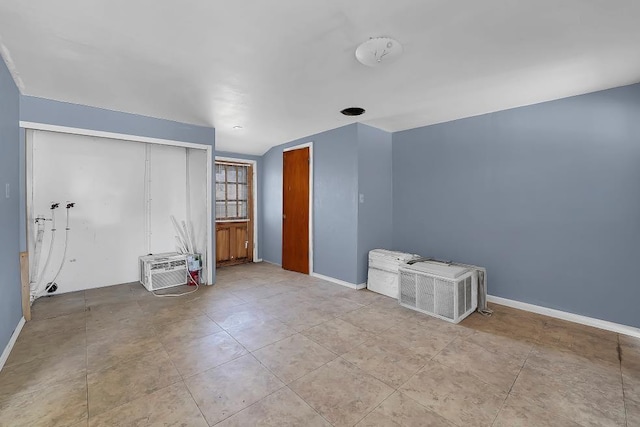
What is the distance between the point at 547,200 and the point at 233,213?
516 cm

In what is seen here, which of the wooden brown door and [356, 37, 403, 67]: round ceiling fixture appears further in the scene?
the wooden brown door

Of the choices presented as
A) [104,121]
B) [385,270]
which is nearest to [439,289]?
[385,270]

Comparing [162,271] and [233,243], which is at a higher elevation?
[233,243]

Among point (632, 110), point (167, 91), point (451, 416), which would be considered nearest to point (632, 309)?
point (632, 110)

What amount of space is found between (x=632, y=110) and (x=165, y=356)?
481cm

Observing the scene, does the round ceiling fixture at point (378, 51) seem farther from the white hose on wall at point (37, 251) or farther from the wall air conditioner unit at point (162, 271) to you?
the white hose on wall at point (37, 251)

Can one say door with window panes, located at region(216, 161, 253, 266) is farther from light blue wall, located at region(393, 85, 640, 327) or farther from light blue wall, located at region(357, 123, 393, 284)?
light blue wall, located at region(393, 85, 640, 327)

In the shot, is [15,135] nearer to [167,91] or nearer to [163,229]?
[167,91]

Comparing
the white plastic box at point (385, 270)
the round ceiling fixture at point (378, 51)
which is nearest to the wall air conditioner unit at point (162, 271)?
the white plastic box at point (385, 270)

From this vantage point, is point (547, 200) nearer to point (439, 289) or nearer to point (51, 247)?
point (439, 289)

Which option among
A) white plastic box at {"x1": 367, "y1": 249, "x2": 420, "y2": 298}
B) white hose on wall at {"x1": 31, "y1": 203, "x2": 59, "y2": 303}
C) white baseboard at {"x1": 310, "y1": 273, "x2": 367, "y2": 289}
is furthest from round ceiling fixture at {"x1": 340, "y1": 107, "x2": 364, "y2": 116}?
white hose on wall at {"x1": 31, "y1": 203, "x2": 59, "y2": 303}

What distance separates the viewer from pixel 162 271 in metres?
3.99

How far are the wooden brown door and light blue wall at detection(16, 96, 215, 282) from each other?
56.6 inches

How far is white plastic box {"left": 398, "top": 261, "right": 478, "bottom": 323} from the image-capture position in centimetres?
293
